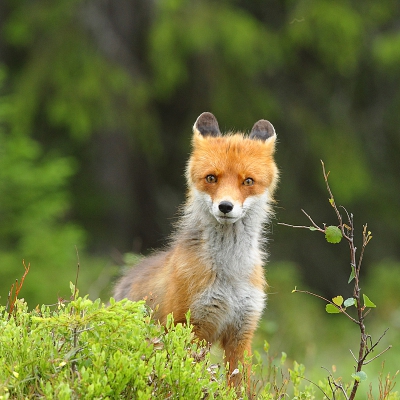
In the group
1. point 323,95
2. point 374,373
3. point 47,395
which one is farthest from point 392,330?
point 47,395

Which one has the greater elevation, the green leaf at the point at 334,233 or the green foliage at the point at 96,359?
the green leaf at the point at 334,233

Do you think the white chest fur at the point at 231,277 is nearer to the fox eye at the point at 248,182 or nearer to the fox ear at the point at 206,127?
the fox eye at the point at 248,182

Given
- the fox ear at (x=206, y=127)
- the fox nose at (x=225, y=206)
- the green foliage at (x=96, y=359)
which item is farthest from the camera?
the fox ear at (x=206, y=127)

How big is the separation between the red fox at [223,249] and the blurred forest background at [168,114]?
18.8 feet

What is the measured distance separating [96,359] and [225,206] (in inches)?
68.1

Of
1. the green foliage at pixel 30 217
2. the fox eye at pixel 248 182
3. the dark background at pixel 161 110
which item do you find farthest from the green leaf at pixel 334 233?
the green foliage at pixel 30 217

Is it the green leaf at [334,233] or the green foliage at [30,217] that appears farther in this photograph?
the green foliage at [30,217]

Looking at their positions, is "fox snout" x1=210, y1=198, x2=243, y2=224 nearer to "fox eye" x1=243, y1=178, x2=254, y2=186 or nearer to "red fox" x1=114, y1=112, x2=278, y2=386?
"red fox" x1=114, y1=112, x2=278, y2=386

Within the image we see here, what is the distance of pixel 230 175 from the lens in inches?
219

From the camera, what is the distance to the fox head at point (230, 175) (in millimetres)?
5457

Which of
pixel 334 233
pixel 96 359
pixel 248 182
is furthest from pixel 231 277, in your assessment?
pixel 96 359

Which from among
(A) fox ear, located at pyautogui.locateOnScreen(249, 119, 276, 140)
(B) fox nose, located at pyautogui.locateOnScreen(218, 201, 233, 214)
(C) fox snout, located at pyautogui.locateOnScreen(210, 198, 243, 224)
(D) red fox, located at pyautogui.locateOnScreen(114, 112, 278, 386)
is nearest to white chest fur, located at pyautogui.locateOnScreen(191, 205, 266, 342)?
(D) red fox, located at pyautogui.locateOnScreen(114, 112, 278, 386)

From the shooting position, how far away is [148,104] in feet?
47.5

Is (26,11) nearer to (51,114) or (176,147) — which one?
(51,114)
